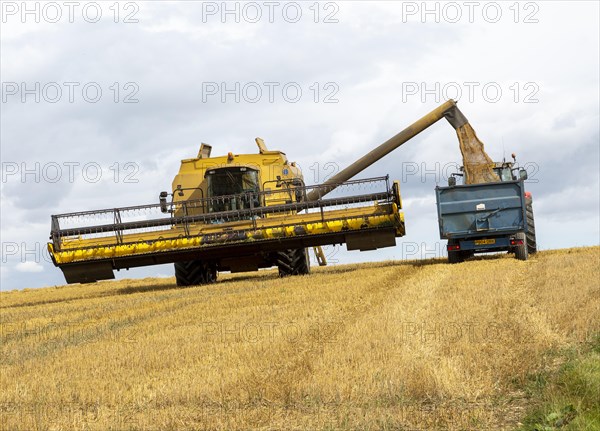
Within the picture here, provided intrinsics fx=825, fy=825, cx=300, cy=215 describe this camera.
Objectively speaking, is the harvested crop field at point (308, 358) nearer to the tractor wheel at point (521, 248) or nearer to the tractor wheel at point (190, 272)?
the tractor wheel at point (521, 248)

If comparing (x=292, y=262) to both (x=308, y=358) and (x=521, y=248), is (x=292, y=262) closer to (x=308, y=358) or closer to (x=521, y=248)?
(x=521, y=248)

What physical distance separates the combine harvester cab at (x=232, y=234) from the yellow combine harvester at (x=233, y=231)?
2 centimetres

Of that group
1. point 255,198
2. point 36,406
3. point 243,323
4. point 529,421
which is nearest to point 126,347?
point 243,323

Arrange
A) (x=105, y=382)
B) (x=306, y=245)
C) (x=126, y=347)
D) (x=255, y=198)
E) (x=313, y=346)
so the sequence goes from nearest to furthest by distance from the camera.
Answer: (x=105, y=382)
(x=313, y=346)
(x=126, y=347)
(x=306, y=245)
(x=255, y=198)

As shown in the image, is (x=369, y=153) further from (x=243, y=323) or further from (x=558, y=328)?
(x=558, y=328)

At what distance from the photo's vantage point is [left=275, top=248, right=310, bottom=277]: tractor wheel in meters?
18.4

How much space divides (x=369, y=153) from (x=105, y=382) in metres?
16.7

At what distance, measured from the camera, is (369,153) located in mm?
23125

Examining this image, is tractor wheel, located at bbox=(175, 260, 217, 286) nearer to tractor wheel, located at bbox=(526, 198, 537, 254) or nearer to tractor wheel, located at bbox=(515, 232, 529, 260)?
tractor wheel, located at bbox=(515, 232, 529, 260)

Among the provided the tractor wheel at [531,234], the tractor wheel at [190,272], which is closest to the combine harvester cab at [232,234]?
the tractor wheel at [190,272]

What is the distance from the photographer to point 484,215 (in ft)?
61.3

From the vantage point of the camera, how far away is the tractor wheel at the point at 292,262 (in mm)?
18391

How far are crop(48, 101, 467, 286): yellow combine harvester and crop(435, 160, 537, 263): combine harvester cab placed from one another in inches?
69.1

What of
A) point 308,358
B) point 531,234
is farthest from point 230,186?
point 308,358
